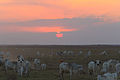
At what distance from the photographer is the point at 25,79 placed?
2073 cm

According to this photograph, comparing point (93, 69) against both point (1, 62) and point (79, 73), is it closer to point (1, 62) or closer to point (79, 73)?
point (79, 73)

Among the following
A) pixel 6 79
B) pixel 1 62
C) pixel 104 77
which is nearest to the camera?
pixel 104 77

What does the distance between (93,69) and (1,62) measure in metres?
13.2

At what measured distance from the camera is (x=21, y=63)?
83.5 ft

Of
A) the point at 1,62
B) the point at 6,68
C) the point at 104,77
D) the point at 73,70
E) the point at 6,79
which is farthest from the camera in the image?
the point at 1,62

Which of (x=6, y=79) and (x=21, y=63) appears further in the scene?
(x=21, y=63)

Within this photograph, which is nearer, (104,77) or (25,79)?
(104,77)

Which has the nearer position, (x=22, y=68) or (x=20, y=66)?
(x=22, y=68)

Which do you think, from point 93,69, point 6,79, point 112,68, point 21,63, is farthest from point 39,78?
point 112,68

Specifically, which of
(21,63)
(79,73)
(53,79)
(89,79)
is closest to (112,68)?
(79,73)

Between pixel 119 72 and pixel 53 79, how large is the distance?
8499 mm

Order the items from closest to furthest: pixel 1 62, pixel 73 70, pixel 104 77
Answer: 1. pixel 104 77
2. pixel 73 70
3. pixel 1 62

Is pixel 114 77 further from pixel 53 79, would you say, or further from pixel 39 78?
pixel 39 78

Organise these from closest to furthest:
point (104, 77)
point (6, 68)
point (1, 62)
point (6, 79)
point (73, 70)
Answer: point (104, 77), point (6, 79), point (73, 70), point (6, 68), point (1, 62)
